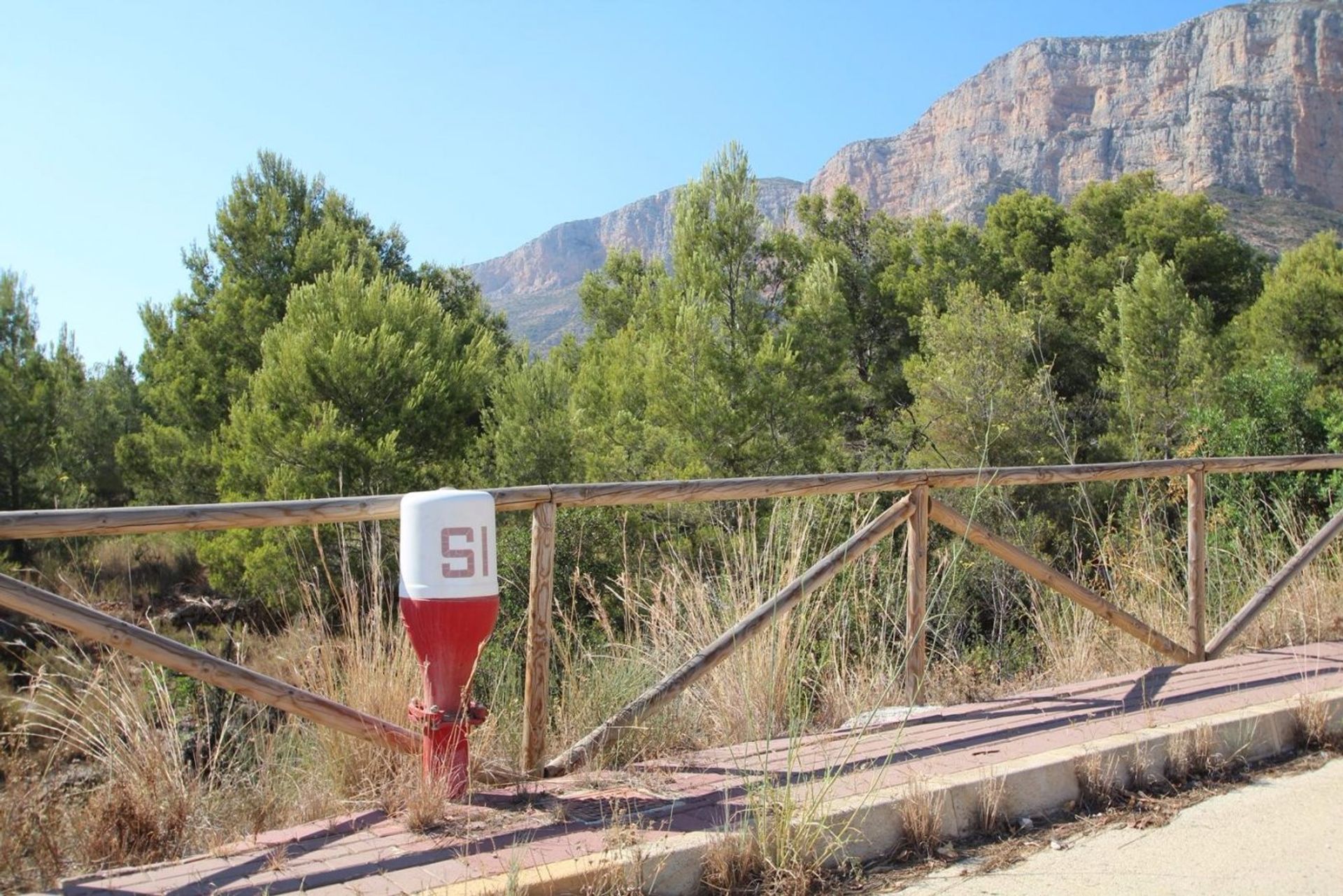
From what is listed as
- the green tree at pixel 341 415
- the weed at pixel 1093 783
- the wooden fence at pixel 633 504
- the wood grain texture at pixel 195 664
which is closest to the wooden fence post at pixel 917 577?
the wooden fence at pixel 633 504

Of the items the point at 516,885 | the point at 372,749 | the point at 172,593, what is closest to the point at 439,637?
the point at 372,749

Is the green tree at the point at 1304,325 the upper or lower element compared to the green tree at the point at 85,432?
upper

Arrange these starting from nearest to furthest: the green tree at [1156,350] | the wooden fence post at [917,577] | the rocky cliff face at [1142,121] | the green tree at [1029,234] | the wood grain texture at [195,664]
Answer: the wood grain texture at [195,664] → the wooden fence post at [917,577] → the green tree at [1156,350] → the green tree at [1029,234] → the rocky cliff face at [1142,121]

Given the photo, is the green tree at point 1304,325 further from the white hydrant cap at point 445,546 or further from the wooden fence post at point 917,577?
the white hydrant cap at point 445,546

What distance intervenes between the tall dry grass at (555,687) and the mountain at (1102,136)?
218ft

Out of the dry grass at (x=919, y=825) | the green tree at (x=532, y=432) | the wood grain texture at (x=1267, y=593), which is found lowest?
the dry grass at (x=919, y=825)

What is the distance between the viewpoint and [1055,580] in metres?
5.16

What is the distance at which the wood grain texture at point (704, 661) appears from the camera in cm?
388

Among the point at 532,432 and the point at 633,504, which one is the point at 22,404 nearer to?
the point at 532,432

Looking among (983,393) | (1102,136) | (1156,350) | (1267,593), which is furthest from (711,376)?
(1102,136)

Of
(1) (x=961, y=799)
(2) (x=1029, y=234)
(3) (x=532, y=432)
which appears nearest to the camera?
(1) (x=961, y=799)

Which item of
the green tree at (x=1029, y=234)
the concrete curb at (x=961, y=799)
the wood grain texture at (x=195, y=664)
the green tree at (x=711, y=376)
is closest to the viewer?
the concrete curb at (x=961, y=799)

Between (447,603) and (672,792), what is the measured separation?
1.05 m

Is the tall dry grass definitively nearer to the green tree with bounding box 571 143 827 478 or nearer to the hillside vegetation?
the hillside vegetation
